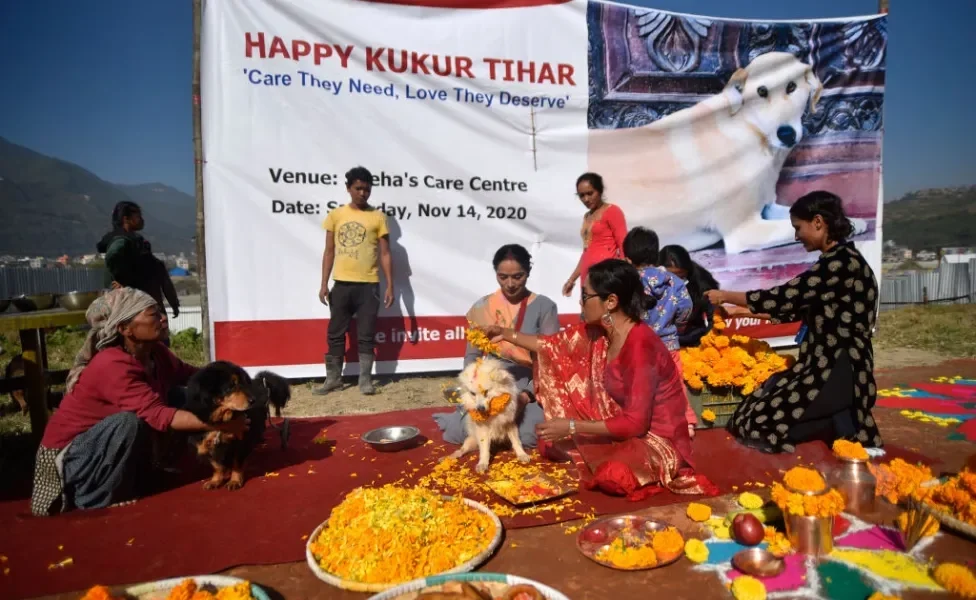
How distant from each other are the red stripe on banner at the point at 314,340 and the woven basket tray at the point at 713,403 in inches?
134

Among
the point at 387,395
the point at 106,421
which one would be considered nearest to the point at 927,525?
the point at 106,421

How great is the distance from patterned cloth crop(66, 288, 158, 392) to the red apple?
3.83m

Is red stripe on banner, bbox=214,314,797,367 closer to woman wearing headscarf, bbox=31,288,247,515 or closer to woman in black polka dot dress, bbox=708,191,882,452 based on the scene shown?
woman wearing headscarf, bbox=31,288,247,515

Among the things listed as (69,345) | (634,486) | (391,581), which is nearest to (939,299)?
(634,486)

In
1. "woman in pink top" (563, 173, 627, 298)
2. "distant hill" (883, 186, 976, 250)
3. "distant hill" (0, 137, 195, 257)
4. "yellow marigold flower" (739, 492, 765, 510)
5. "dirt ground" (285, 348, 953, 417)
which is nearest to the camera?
"yellow marigold flower" (739, 492, 765, 510)

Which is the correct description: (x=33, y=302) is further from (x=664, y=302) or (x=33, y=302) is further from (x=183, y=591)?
(x=664, y=302)

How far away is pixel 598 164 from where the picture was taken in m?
8.41

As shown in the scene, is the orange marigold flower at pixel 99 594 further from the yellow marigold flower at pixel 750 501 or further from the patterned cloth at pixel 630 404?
the yellow marigold flower at pixel 750 501

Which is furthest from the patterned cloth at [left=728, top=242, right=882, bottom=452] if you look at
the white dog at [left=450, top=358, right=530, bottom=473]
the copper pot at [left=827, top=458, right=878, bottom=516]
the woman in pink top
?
the woman in pink top

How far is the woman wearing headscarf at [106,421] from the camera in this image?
12.2ft

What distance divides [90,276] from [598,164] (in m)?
20.7

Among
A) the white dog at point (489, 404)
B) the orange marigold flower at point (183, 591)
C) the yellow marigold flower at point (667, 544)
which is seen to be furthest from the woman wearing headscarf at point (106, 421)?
the yellow marigold flower at point (667, 544)

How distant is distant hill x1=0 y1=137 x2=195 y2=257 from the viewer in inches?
2591

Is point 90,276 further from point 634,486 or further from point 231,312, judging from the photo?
point 634,486
